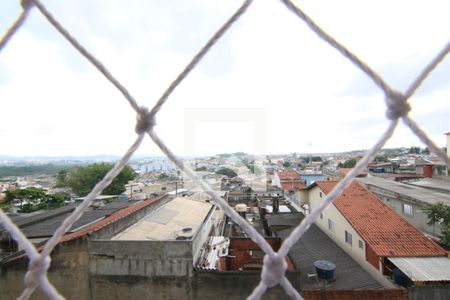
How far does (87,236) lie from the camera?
4637mm

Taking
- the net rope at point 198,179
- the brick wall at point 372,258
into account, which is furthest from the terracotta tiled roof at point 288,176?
the net rope at point 198,179

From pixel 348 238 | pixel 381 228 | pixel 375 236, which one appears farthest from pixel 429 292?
pixel 348 238

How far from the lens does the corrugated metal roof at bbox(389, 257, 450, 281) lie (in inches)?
176

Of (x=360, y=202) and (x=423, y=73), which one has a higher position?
(x=423, y=73)

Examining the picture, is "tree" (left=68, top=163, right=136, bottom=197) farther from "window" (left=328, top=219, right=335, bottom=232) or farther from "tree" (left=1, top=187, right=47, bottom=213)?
"window" (left=328, top=219, right=335, bottom=232)

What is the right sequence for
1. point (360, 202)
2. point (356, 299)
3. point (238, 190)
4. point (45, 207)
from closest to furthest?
point (356, 299)
point (360, 202)
point (45, 207)
point (238, 190)

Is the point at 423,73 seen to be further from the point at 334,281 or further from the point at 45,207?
the point at 45,207

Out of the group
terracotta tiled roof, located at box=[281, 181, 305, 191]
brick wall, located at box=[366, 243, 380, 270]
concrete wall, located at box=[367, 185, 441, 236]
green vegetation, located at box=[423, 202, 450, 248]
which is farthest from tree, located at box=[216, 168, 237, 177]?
brick wall, located at box=[366, 243, 380, 270]

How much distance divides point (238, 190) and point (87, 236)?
556 inches

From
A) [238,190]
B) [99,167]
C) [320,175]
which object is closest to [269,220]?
[238,190]

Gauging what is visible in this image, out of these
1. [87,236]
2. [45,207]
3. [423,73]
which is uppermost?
[423,73]

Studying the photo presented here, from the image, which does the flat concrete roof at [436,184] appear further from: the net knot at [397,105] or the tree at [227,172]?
the tree at [227,172]

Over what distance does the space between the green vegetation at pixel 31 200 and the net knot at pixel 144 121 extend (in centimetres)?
1956

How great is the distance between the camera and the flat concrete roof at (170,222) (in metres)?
5.93
